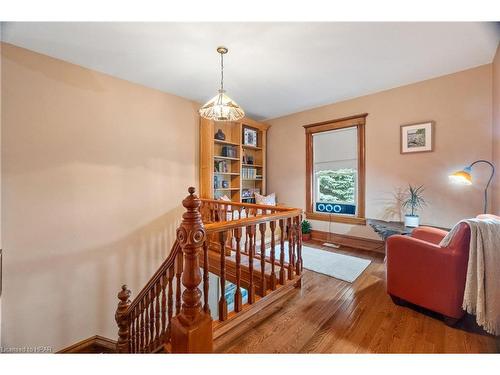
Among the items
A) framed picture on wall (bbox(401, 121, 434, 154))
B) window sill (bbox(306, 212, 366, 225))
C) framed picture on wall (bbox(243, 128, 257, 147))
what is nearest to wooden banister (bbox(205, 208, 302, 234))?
window sill (bbox(306, 212, 366, 225))

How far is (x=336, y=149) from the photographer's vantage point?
4.02 meters

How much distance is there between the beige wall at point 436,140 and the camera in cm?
271

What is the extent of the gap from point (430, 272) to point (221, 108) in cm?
248

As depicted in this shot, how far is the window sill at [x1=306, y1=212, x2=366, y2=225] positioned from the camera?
371 centimetres

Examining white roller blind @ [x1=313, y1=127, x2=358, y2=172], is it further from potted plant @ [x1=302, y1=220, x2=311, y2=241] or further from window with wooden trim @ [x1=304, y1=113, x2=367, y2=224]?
potted plant @ [x1=302, y1=220, x2=311, y2=241]

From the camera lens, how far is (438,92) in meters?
2.96

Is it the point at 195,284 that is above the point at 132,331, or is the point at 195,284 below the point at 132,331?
above

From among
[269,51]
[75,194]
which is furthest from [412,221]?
[75,194]

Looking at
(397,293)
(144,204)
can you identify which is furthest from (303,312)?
(144,204)

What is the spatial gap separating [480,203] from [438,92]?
1.60 meters

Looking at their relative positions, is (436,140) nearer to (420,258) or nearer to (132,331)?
(420,258)

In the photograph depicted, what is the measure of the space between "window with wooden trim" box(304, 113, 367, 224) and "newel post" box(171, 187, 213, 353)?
3312 mm
